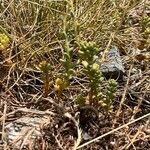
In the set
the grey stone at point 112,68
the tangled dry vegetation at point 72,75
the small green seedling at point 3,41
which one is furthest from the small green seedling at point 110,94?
the small green seedling at point 3,41

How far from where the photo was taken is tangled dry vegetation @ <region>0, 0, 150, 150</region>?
142 centimetres

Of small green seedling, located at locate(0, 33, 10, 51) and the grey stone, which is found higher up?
small green seedling, located at locate(0, 33, 10, 51)

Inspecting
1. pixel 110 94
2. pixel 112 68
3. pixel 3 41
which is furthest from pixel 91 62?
pixel 3 41

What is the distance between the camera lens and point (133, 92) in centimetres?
161

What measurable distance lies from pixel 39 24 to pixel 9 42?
6.6 inches

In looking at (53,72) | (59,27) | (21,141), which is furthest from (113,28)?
(21,141)

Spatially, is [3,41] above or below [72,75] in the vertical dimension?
above

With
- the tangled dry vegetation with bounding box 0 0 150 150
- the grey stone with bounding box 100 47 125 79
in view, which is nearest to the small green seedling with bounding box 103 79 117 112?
the tangled dry vegetation with bounding box 0 0 150 150

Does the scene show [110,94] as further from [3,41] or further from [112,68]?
[3,41]

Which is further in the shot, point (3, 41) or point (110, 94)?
point (3, 41)

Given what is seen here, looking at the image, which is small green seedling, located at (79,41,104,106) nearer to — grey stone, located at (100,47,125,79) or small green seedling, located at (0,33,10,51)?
grey stone, located at (100,47,125,79)

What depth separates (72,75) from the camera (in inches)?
62.2

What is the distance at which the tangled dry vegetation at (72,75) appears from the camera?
4.65 feet

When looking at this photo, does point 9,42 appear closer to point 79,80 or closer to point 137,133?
point 79,80
